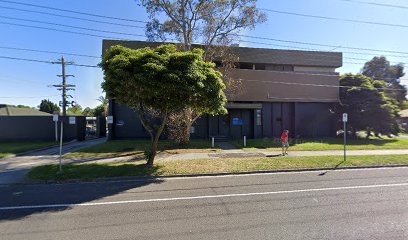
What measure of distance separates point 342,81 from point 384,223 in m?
25.0

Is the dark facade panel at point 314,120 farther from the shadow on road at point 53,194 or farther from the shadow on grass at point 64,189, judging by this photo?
the shadow on road at point 53,194

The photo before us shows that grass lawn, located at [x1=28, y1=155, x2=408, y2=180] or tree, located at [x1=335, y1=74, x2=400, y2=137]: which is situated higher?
tree, located at [x1=335, y1=74, x2=400, y2=137]

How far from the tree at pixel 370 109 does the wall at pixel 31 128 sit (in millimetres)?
25227

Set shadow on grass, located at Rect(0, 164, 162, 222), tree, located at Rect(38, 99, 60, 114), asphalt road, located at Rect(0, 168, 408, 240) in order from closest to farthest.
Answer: asphalt road, located at Rect(0, 168, 408, 240) < shadow on grass, located at Rect(0, 164, 162, 222) < tree, located at Rect(38, 99, 60, 114)

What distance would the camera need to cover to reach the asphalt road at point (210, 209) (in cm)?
465

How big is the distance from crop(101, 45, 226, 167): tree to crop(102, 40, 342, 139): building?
→ 12979 mm

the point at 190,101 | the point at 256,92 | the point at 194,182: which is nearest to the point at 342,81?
the point at 256,92

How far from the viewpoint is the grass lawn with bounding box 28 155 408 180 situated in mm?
10070

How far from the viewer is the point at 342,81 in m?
26.9

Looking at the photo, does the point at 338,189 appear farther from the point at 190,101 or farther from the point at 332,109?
the point at 332,109

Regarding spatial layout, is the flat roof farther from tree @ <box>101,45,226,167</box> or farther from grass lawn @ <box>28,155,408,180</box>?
tree @ <box>101,45,226,167</box>

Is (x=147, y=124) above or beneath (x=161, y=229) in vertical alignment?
above

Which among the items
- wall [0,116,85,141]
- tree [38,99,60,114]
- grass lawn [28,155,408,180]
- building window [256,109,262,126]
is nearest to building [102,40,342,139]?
building window [256,109,262,126]

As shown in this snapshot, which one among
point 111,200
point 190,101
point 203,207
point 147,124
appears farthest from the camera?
point 147,124
